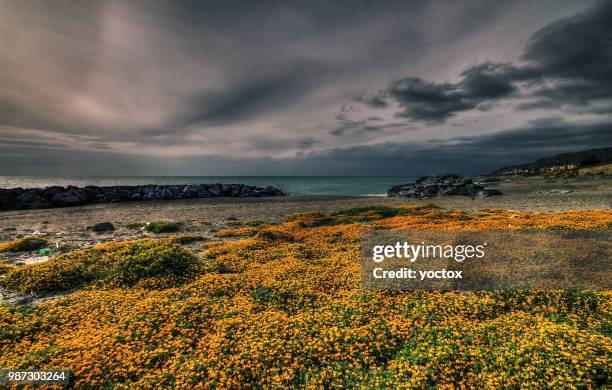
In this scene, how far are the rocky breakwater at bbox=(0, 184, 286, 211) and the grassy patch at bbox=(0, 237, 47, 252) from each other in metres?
38.1

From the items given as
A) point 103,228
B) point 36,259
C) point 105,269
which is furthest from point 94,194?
point 105,269

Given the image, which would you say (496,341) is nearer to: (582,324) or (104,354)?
(582,324)

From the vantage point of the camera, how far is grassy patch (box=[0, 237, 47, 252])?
21547 mm

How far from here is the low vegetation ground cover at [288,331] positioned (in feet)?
27.0

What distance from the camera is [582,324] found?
10445 millimetres

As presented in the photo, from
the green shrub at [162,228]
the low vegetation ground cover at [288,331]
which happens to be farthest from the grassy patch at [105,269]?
the green shrub at [162,228]

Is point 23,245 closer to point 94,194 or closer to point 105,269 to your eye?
point 105,269

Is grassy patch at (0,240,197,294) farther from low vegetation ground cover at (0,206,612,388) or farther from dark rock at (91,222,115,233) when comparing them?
dark rock at (91,222,115,233)

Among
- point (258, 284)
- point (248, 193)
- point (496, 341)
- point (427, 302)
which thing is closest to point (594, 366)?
point (496, 341)

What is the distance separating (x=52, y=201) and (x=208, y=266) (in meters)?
55.1

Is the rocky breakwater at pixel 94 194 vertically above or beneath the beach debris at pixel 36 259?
above

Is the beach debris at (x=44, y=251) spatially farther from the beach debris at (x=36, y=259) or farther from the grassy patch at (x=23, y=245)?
the grassy patch at (x=23, y=245)

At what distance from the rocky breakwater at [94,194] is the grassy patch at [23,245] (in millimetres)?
38116

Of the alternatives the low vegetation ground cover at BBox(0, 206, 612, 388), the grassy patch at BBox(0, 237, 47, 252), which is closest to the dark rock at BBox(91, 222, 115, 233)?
the grassy patch at BBox(0, 237, 47, 252)
